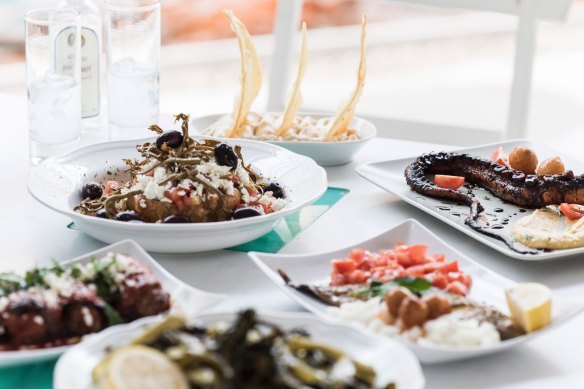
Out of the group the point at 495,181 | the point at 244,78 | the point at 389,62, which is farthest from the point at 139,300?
the point at 389,62

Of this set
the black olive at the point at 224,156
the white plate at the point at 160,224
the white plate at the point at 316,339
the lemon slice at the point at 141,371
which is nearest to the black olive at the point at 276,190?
the white plate at the point at 160,224

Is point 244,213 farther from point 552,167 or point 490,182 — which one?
point 552,167

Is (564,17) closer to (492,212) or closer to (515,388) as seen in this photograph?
(492,212)

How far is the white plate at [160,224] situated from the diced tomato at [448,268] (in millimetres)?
302

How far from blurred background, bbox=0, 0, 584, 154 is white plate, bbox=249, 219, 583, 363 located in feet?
13.8

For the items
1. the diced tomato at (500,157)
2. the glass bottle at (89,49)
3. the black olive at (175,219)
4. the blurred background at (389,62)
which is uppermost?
the glass bottle at (89,49)

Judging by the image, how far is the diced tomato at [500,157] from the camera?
7.22 feet

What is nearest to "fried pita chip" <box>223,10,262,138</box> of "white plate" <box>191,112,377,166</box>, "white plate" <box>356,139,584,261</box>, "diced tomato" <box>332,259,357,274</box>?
"white plate" <box>191,112,377,166</box>

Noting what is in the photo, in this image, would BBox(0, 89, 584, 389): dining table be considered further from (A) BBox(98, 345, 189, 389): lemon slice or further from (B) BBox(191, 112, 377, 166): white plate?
(A) BBox(98, 345, 189, 389): lemon slice

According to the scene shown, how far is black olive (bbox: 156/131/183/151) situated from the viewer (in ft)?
5.97

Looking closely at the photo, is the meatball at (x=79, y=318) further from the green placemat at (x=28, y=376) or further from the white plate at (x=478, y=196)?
the white plate at (x=478, y=196)

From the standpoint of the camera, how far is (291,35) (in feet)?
9.98

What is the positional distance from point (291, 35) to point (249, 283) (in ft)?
5.05

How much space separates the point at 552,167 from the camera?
2100 millimetres
